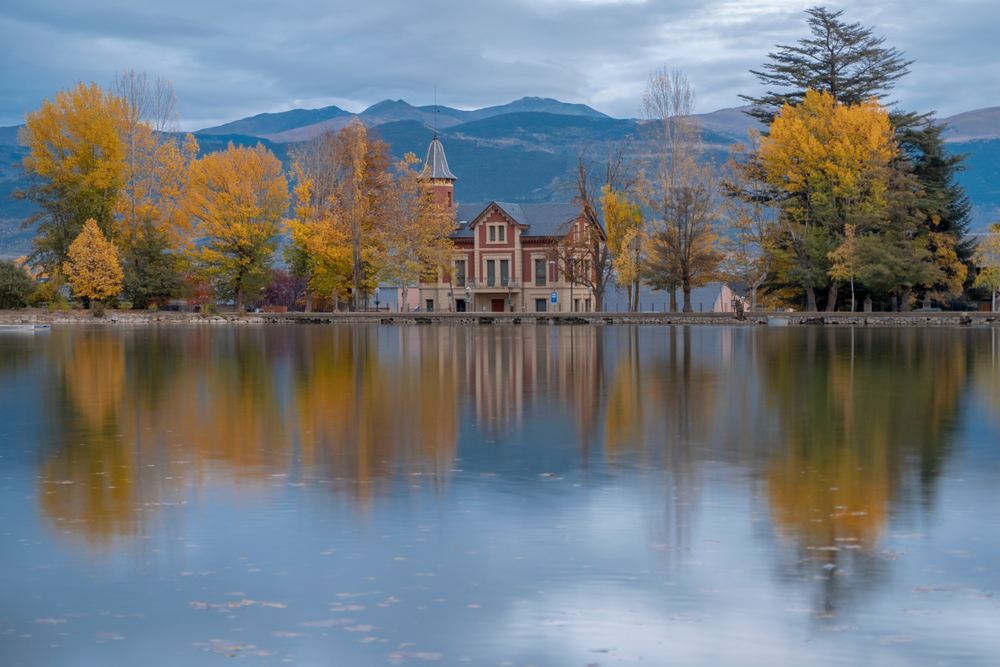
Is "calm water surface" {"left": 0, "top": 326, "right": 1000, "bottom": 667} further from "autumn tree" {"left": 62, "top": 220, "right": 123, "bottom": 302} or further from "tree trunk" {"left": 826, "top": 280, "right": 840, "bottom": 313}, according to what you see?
"autumn tree" {"left": 62, "top": 220, "right": 123, "bottom": 302}

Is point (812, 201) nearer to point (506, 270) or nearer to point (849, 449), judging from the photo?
point (506, 270)

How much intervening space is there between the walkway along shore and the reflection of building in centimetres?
2307

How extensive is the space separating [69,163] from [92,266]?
28.6 feet

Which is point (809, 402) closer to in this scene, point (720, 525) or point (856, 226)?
point (720, 525)

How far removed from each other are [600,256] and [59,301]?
4078 cm

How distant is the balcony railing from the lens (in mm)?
95625

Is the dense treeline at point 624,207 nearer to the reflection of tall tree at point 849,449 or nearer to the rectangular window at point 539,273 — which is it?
the rectangular window at point 539,273

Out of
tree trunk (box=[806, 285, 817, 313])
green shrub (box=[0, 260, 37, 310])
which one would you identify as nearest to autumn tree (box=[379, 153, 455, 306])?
green shrub (box=[0, 260, 37, 310])

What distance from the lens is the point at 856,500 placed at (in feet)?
27.2

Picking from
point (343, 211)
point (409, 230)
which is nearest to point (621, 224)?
point (409, 230)

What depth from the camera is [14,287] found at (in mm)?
68625

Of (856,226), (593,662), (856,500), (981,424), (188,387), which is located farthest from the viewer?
(856,226)

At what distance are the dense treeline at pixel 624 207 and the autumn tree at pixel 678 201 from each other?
5.8 inches

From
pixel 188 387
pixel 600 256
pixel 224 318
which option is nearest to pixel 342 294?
pixel 224 318
